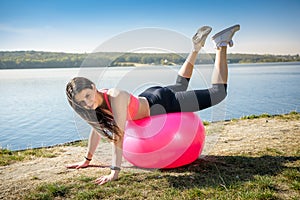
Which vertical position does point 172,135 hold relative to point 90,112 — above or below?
below

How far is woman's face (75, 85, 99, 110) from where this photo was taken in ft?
11.2

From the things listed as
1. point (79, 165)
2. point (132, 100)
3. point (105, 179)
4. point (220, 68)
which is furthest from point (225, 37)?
point (79, 165)

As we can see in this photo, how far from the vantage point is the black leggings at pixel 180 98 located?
4180 mm

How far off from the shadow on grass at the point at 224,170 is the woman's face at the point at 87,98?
1.34 m

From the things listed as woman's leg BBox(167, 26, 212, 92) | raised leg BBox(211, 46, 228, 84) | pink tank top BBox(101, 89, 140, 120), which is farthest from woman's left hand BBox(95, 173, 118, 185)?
raised leg BBox(211, 46, 228, 84)

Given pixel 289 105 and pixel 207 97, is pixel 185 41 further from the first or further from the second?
pixel 289 105

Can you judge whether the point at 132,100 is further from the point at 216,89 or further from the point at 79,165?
the point at 216,89

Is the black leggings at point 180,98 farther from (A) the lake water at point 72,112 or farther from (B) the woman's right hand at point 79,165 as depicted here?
(B) the woman's right hand at point 79,165

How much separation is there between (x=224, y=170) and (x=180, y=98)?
46.1 inches

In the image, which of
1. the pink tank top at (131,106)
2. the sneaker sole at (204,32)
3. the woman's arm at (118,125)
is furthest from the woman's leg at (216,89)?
the woman's arm at (118,125)

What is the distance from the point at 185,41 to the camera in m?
5.15

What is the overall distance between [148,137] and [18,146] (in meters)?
4.19

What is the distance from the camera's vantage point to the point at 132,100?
3.88 m

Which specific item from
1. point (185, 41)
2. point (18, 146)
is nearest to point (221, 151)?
point (185, 41)
